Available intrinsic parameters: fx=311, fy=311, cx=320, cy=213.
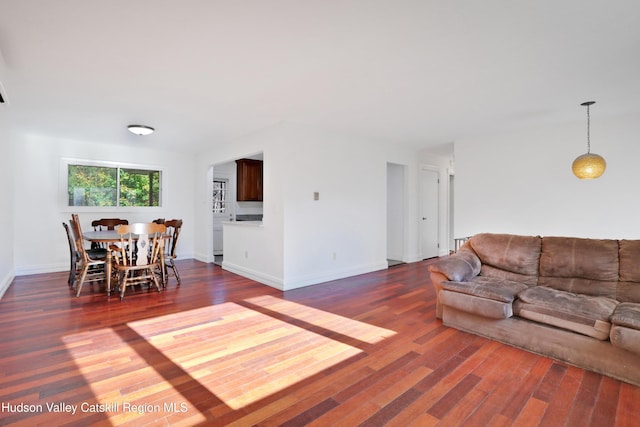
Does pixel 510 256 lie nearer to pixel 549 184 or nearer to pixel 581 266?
pixel 581 266

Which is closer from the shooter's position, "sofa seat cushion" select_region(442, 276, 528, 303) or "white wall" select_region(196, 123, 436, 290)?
"sofa seat cushion" select_region(442, 276, 528, 303)

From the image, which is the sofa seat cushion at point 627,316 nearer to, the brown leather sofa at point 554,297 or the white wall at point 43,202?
the brown leather sofa at point 554,297

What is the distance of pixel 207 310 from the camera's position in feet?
11.7

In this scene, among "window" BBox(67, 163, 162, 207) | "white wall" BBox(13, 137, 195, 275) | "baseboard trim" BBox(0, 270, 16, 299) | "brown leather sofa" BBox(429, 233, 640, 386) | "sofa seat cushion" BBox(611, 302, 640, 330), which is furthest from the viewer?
"window" BBox(67, 163, 162, 207)

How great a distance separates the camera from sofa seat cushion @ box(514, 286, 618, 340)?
2.29 m

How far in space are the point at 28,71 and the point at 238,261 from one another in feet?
12.0

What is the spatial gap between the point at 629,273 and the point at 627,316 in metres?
0.77

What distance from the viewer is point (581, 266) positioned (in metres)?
2.87

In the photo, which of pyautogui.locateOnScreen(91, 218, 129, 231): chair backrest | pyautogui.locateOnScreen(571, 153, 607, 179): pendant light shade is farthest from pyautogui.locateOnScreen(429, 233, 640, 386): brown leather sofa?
pyautogui.locateOnScreen(91, 218, 129, 231): chair backrest

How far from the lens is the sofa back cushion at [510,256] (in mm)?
3141

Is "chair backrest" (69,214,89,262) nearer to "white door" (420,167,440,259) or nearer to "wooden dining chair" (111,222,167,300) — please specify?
"wooden dining chair" (111,222,167,300)

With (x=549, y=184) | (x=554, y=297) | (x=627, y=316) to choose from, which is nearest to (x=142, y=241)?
(x=554, y=297)

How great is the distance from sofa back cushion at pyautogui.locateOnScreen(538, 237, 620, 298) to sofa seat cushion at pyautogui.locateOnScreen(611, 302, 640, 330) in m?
0.46

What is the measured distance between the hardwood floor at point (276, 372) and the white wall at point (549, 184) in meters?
Answer: 2.57
